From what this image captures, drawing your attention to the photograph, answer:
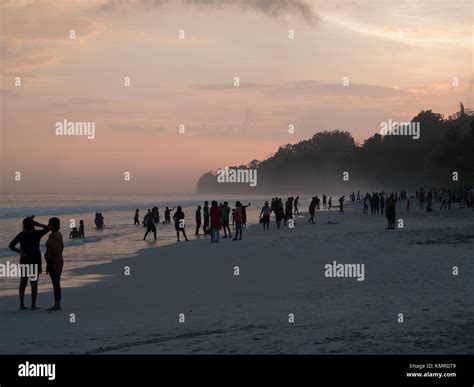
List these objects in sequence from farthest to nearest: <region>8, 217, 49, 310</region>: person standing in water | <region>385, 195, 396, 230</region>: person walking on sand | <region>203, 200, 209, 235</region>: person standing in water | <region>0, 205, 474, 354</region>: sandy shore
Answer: <region>203, 200, 209, 235</region>: person standing in water, <region>385, 195, 396, 230</region>: person walking on sand, <region>8, 217, 49, 310</region>: person standing in water, <region>0, 205, 474, 354</region>: sandy shore

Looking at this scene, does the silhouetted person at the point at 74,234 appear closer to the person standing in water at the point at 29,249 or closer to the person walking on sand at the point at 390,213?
the person walking on sand at the point at 390,213

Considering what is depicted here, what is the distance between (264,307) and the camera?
36.8ft

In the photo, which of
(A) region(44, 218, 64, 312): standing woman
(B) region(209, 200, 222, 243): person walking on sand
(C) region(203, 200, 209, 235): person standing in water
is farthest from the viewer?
(C) region(203, 200, 209, 235): person standing in water

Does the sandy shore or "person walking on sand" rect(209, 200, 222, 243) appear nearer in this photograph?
the sandy shore

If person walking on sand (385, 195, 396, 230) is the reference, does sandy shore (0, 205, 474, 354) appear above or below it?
below

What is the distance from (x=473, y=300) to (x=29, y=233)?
806 centimetres

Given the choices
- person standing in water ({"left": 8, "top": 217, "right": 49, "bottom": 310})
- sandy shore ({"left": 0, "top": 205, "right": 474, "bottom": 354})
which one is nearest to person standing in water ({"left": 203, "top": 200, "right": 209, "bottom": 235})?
sandy shore ({"left": 0, "top": 205, "right": 474, "bottom": 354})

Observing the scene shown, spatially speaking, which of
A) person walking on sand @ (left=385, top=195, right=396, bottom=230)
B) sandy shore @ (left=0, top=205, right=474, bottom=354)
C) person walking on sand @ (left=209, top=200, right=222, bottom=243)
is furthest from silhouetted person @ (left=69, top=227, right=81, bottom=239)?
person walking on sand @ (left=385, top=195, right=396, bottom=230)

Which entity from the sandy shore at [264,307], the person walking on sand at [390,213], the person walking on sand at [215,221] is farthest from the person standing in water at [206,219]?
the sandy shore at [264,307]

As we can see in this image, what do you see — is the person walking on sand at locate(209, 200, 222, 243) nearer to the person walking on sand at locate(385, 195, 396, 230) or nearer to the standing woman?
the person walking on sand at locate(385, 195, 396, 230)

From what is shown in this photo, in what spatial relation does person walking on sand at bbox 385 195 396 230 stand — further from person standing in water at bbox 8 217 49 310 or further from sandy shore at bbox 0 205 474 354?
person standing in water at bbox 8 217 49 310

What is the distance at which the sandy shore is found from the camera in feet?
26.8
